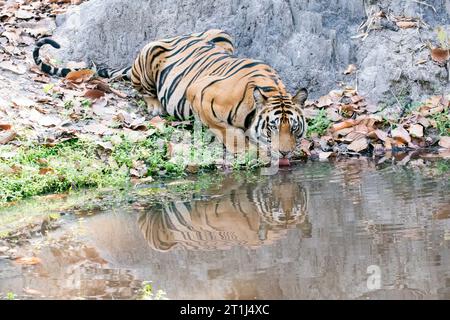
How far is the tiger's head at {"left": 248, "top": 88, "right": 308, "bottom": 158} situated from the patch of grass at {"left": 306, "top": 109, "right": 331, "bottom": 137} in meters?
0.30

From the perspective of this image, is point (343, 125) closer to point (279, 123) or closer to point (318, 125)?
point (318, 125)

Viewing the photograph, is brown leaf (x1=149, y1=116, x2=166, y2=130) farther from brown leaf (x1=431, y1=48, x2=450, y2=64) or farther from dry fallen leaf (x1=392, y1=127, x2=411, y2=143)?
brown leaf (x1=431, y1=48, x2=450, y2=64)

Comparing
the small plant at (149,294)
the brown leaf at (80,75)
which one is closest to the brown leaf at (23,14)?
the brown leaf at (80,75)

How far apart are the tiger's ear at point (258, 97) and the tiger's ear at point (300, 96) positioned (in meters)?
0.26

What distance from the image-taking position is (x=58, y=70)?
8.33 meters

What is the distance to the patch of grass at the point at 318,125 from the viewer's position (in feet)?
23.8

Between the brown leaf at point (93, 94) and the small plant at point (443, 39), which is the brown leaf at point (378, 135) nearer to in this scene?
the small plant at point (443, 39)

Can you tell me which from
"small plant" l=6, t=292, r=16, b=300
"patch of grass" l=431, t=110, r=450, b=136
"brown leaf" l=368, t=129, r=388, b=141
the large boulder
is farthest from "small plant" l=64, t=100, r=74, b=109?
"small plant" l=6, t=292, r=16, b=300

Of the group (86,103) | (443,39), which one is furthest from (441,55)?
(86,103)

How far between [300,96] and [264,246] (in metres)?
2.99

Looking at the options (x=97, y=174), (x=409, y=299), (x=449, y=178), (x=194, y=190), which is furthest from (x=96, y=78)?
A: (x=409, y=299)

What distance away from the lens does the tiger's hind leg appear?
8.02 metres

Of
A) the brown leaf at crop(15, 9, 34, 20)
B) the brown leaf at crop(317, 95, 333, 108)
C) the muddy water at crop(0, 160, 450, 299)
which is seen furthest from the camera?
the brown leaf at crop(15, 9, 34, 20)
